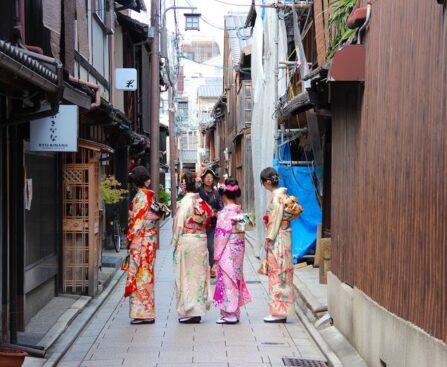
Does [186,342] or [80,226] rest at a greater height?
[80,226]

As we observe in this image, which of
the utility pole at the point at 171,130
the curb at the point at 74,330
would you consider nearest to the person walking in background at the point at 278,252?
the curb at the point at 74,330

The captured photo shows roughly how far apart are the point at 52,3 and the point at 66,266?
493 cm

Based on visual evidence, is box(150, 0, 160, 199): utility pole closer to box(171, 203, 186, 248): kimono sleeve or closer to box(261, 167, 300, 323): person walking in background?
box(171, 203, 186, 248): kimono sleeve

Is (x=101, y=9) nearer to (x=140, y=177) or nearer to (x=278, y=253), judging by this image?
(x=140, y=177)

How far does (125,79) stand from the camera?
20.6 m

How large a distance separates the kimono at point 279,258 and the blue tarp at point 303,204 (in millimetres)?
5784

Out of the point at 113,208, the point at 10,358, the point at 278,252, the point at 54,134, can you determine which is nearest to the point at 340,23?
the point at 278,252

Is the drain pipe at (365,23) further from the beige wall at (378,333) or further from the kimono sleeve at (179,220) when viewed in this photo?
the kimono sleeve at (179,220)

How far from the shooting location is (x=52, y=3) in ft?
30.8

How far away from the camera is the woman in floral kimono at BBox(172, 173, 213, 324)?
10578 millimetres

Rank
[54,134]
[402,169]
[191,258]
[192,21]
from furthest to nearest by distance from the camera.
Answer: [192,21] → [191,258] → [54,134] → [402,169]

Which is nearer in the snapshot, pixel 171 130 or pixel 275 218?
pixel 275 218

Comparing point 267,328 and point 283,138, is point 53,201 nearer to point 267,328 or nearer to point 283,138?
point 267,328

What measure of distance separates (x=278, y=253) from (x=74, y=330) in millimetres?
2990
